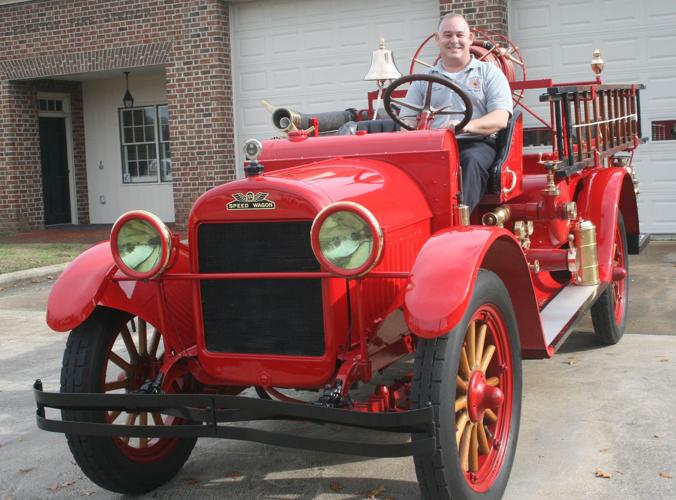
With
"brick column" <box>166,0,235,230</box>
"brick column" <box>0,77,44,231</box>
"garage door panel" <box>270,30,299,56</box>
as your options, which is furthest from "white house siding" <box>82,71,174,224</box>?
"garage door panel" <box>270,30,299,56</box>

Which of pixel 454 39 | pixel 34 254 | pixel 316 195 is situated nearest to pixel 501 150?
pixel 454 39

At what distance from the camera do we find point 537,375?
5219 mm

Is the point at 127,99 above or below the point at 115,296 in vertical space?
above

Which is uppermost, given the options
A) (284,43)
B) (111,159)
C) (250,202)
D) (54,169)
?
(284,43)

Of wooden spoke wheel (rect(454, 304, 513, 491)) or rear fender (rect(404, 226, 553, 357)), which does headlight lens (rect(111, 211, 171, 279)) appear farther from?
wooden spoke wheel (rect(454, 304, 513, 491))

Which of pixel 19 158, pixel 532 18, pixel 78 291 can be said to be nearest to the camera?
pixel 78 291

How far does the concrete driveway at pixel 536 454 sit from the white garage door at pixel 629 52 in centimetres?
547

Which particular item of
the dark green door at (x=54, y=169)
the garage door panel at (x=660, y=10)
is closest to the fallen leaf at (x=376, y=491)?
the garage door panel at (x=660, y=10)

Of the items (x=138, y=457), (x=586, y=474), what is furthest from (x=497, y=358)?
(x=138, y=457)

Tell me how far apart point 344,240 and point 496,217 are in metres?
1.74

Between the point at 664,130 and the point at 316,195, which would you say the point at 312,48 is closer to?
the point at 664,130

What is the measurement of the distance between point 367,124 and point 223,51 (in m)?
8.51

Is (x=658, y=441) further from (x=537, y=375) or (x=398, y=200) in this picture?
(x=398, y=200)

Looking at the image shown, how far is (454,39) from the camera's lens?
4.78m
